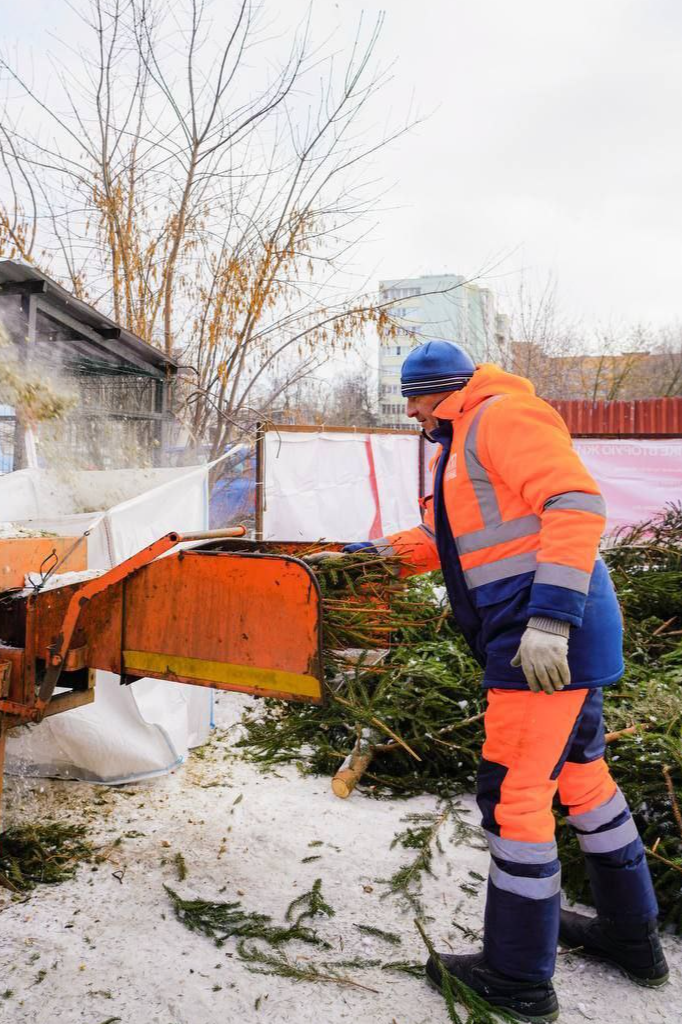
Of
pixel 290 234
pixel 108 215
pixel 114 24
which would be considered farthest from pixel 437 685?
pixel 114 24

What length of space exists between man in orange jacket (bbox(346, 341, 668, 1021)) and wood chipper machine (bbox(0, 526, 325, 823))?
594 millimetres

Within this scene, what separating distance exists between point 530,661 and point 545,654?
0.16 ft

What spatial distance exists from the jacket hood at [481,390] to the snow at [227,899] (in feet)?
6.23

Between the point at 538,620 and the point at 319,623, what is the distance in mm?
625

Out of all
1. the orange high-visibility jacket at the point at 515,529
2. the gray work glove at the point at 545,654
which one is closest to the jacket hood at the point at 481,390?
the orange high-visibility jacket at the point at 515,529

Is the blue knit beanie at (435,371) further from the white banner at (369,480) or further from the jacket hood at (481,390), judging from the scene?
the white banner at (369,480)

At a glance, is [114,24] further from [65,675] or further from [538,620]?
[538,620]

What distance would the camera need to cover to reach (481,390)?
90.0 inches

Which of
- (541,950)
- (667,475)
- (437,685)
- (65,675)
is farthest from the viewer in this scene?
(667,475)

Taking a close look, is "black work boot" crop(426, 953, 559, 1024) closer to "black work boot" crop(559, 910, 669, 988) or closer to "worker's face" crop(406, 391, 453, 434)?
"black work boot" crop(559, 910, 669, 988)

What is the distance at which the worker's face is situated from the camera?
7.89 feet

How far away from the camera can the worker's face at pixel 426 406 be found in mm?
2406

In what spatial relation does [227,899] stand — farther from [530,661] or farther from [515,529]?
[515,529]

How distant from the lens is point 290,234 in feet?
A: 23.5
